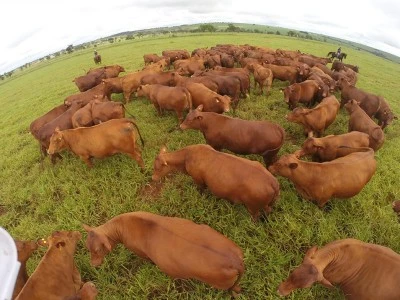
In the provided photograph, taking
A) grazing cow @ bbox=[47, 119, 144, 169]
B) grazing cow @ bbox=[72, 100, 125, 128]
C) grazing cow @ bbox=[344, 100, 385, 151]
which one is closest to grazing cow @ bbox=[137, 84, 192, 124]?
grazing cow @ bbox=[72, 100, 125, 128]

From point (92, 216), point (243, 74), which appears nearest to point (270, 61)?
point (243, 74)

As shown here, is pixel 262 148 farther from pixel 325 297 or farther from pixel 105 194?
pixel 105 194

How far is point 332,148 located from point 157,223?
3848 mm

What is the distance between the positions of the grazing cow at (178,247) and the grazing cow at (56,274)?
361mm

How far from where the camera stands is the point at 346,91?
9156mm

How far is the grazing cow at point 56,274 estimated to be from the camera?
376cm

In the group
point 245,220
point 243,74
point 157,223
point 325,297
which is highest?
point 243,74

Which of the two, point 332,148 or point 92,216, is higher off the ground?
point 332,148

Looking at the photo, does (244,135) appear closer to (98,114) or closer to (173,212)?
(173,212)

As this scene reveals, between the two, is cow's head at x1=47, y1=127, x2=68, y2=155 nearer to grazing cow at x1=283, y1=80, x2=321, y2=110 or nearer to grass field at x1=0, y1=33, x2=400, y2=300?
grass field at x1=0, y1=33, x2=400, y2=300

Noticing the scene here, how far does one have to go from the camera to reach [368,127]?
6.80 meters

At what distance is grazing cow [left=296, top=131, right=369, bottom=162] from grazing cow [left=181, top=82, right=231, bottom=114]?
2610mm

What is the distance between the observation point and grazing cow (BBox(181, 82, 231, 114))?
25.9 ft

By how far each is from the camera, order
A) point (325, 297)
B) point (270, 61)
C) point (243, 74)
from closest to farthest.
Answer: point (325, 297) → point (243, 74) → point (270, 61)
